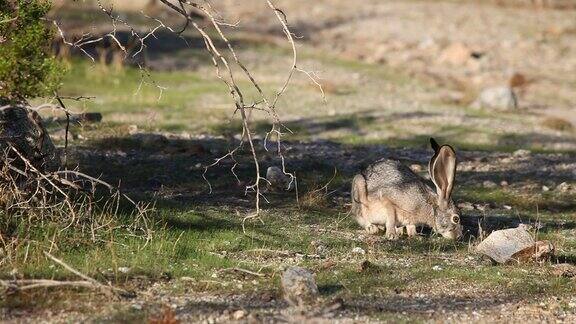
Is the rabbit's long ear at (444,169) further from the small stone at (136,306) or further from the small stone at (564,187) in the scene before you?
the small stone at (136,306)

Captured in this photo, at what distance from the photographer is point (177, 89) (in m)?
22.6

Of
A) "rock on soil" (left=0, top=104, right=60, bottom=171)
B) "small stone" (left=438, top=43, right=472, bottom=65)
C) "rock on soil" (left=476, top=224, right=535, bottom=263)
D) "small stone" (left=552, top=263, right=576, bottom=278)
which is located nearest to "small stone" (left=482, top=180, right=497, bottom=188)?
"rock on soil" (left=476, top=224, right=535, bottom=263)

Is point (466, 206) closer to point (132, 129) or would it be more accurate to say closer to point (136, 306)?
point (132, 129)

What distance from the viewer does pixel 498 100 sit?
22.2m

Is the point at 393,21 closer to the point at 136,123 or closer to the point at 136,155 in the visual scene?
the point at 136,123

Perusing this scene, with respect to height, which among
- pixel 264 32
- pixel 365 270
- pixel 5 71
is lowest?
pixel 264 32

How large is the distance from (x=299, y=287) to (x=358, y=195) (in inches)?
131

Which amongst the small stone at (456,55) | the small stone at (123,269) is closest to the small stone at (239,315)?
the small stone at (123,269)

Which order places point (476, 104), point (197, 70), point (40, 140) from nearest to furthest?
point (40, 140)
point (476, 104)
point (197, 70)

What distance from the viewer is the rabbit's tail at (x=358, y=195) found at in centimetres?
1111

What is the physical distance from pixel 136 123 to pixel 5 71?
803 cm

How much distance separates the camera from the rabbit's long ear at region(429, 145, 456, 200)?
10.6m

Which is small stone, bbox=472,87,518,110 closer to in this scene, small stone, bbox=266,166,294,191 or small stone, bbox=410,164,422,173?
small stone, bbox=410,164,422,173

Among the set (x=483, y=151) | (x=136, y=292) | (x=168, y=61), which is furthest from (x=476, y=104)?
(x=136, y=292)
